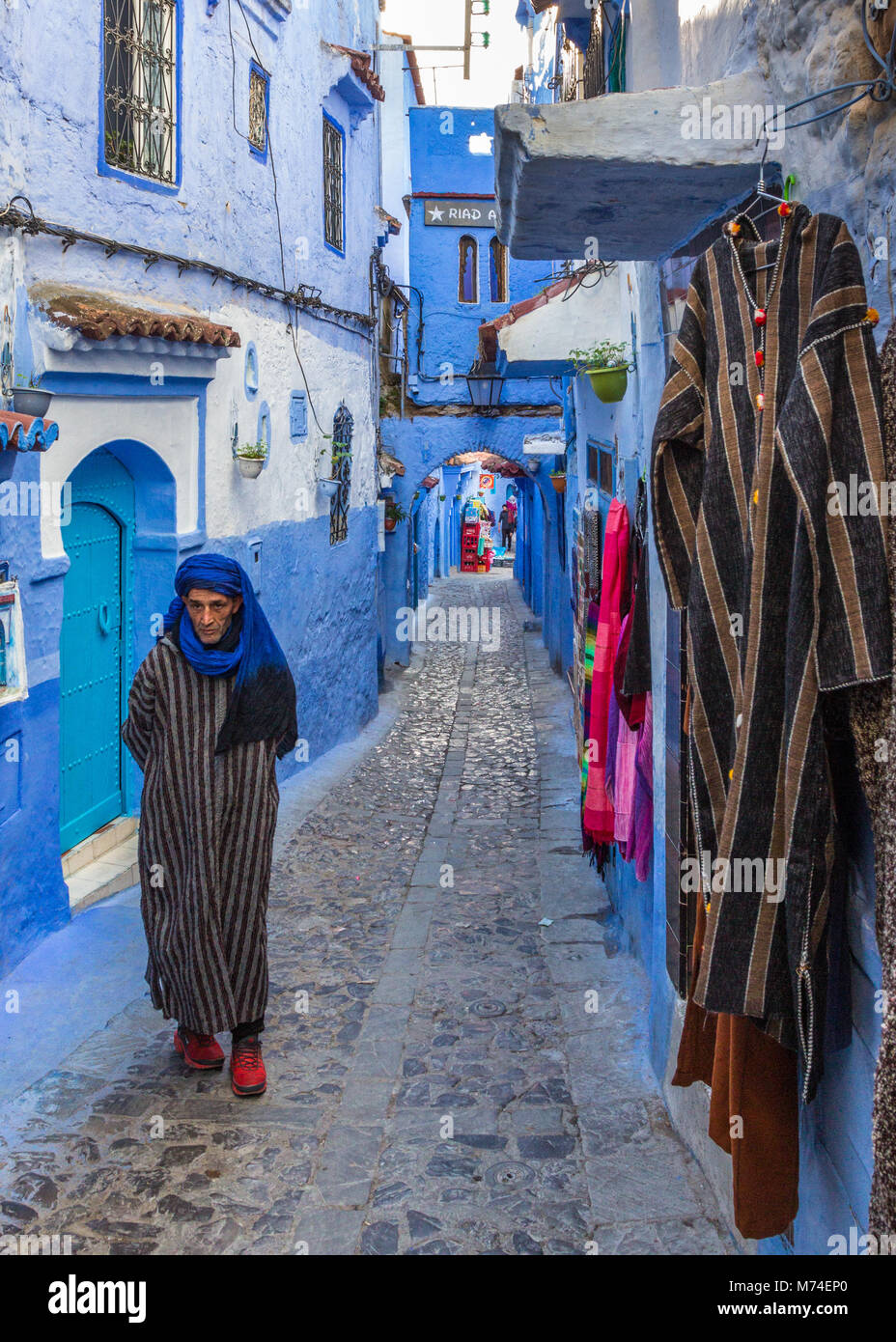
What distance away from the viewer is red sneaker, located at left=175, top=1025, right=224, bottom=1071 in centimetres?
473

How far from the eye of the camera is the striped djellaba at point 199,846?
4473 mm

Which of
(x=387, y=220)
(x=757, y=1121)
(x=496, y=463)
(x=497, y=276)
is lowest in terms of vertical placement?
(x=757, y=1121)

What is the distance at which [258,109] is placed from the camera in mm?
9445

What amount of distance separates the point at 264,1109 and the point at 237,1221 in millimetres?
760

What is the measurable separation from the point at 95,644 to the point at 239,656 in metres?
3.08

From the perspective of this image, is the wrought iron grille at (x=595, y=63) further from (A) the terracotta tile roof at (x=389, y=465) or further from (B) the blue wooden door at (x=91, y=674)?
(A) the terracotta tile roof at (x=389, y=465)

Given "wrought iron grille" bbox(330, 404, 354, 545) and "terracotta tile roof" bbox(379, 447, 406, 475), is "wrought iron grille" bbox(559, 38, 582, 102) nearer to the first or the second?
"wrought iron grille" bbox(330, 404, 354, 545)

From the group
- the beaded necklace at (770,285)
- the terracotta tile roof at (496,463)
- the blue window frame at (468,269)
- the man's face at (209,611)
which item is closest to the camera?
the beaded necklace at (770,285)

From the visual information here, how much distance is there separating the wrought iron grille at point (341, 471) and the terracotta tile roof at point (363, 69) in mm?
3179

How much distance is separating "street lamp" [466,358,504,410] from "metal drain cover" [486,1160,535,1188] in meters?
14.2

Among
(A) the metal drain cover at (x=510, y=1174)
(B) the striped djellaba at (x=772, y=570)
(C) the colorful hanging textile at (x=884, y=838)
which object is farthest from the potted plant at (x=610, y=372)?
(C) the colorful hanging textile at (x=884, y=838)

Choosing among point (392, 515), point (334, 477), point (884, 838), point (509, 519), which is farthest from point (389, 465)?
point (509, 519)

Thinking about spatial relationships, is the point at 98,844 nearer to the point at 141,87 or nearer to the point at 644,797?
the point at 644,797

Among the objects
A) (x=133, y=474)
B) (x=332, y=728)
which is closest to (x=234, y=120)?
(x=133, y=474)
